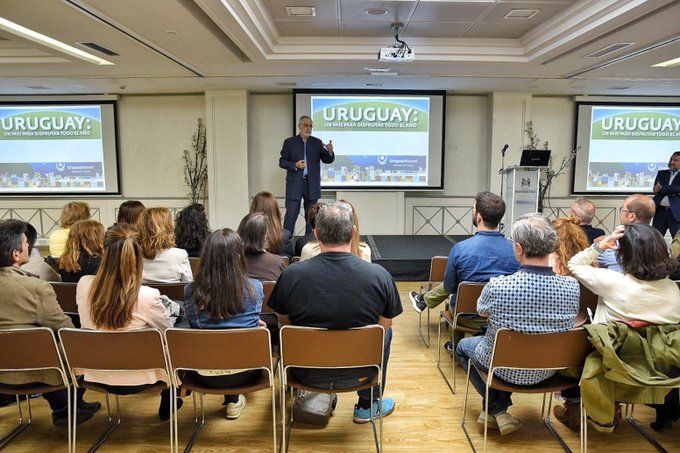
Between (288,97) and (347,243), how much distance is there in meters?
6.07

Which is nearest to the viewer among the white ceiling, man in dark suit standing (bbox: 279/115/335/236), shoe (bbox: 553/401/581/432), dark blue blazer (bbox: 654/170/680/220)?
shoe (bbox: 553/401/581/432)

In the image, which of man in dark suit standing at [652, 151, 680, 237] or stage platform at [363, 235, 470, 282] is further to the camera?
man in dark suit standing at [652, 151, 680, 237]

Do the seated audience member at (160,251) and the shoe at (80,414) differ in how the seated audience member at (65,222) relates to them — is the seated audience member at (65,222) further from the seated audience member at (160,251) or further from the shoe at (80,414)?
the shoe at (80,414)

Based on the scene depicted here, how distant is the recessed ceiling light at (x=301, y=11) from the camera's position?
440cm

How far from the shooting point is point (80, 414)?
2500 mm

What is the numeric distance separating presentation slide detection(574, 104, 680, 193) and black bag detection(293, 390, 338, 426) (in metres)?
7.16

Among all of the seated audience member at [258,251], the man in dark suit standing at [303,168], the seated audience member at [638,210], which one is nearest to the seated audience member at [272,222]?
the seated audience member at [258,251]

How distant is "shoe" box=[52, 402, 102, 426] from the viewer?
2.45 metres

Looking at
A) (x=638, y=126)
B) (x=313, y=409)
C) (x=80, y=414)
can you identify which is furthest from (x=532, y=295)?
(x=638, y=126)

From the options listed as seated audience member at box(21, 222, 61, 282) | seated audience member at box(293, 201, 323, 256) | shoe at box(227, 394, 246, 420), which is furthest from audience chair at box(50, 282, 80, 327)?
seated audience member at box(293, 201, 323, 256)

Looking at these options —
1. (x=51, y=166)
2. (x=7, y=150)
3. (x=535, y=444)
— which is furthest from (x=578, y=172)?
(x=7, y=150)

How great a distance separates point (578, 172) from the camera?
802 centimetres

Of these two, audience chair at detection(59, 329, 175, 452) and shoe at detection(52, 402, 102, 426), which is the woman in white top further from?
shoe at detection(52, 402, 102, 426)

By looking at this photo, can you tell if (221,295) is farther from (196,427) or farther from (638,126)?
(638,126)
